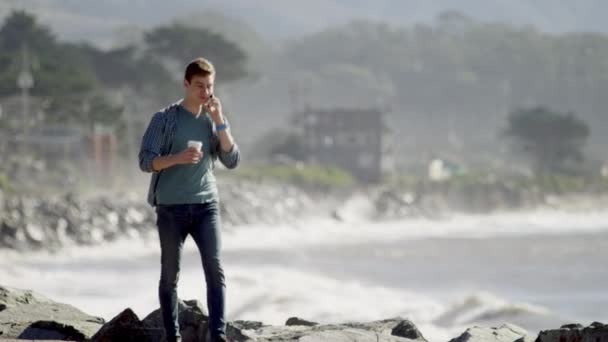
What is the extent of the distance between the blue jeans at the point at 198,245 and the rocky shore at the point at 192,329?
0.45 metres

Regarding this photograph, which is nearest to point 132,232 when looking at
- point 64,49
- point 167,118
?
point 64,49

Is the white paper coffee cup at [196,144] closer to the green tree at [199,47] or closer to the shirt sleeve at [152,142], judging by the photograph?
the shirt sleeve at [152,142]

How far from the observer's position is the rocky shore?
9.28 m

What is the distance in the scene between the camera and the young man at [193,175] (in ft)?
29.4

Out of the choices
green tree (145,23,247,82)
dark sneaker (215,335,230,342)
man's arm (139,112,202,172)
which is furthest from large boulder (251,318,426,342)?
green tree (145,23,247,82)

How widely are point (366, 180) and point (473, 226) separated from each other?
13.7 m

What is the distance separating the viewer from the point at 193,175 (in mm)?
8977

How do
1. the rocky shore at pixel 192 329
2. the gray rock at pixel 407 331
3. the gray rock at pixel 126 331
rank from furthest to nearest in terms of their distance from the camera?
the gray rock at pixel 407 331 < the gray rock at pixel 126 331 < the rocky shore at pixel 192 329

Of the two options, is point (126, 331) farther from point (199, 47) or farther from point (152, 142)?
point (199, 47)

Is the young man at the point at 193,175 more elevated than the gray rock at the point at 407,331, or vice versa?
the young man at the point at 193,175

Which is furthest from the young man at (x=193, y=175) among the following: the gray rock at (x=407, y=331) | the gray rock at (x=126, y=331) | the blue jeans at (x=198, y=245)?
the gray rock at (x=407, y=331)

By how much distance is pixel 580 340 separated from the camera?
8.85 m

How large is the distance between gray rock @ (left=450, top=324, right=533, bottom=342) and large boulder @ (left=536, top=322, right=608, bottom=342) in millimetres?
891

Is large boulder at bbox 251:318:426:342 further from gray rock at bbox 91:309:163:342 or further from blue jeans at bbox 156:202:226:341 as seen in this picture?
gray rock at bbox 91:309:163:342
